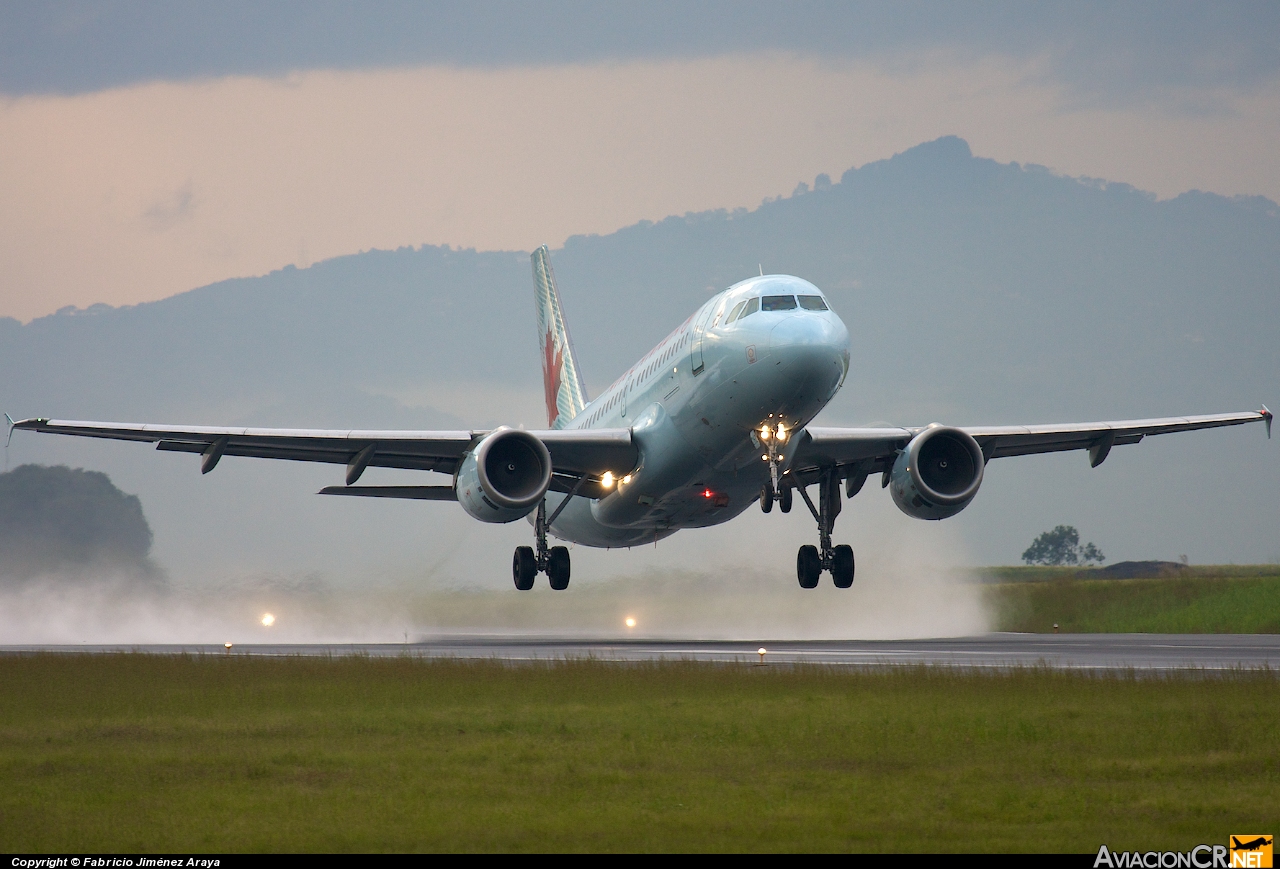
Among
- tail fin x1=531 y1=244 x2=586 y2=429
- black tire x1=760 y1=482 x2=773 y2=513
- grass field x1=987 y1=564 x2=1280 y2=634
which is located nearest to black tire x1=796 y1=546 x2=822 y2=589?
black tire x1=760 y1=482 x2=773 y2=513

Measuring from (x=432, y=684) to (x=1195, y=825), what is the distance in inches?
512

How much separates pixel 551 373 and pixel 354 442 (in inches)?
759

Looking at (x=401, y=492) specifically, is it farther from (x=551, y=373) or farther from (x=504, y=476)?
(x=551, y=373)

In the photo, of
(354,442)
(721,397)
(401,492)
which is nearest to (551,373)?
(401,492)

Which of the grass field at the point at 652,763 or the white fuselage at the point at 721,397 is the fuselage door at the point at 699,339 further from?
the grass field at the point at 652,763

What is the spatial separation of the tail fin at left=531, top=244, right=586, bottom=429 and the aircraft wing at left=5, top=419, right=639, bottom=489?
41.9 feet

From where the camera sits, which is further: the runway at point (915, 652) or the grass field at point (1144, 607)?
the grass field at point (1144, 607)

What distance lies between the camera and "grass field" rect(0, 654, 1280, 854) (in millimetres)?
10758

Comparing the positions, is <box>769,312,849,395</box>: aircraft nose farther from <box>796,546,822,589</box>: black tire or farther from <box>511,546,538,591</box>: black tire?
<box>511,546,538,591</box>: black tire

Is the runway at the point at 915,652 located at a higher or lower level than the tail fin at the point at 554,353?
lower

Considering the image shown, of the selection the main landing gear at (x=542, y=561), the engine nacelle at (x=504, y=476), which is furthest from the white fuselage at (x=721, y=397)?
the engine nacelle at (x=504, y=476)

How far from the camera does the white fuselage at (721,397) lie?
27.2m

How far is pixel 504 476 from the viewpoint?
31844 millimetres

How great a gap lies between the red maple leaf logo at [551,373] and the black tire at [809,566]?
1644 cm
